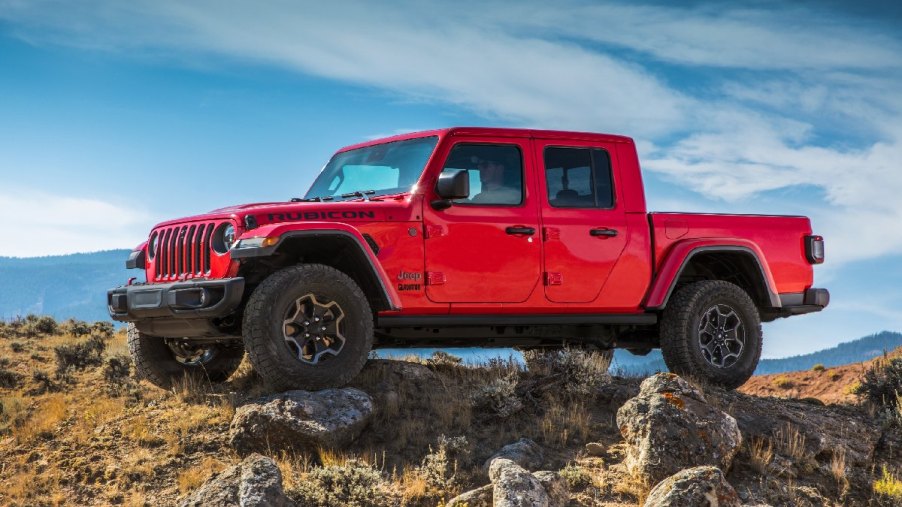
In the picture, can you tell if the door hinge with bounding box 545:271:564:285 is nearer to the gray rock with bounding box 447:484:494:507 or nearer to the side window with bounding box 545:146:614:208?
the side window with bounding box 545:146:614:208

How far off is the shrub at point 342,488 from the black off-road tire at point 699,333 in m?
3.99

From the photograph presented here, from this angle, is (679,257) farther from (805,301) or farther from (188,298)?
(188,298)

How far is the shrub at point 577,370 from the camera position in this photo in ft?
29.2

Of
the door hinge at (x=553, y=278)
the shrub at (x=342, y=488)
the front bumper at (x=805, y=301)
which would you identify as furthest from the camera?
the front bumper at (x=805, y=301)

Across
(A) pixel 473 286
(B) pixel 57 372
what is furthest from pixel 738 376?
(B) pixel 57 372

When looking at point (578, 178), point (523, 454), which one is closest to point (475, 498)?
point (523, 454)

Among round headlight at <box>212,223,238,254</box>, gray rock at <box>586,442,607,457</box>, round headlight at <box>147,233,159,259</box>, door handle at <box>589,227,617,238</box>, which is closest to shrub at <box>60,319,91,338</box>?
round headlight at <box>147,233,159,259</box>

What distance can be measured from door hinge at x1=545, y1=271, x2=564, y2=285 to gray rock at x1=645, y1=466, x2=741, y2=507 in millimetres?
2784

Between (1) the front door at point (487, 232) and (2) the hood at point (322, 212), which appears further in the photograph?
(1) the front door at point (487, 232)

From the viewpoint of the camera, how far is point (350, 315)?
805 cm

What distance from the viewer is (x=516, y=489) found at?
251 inches

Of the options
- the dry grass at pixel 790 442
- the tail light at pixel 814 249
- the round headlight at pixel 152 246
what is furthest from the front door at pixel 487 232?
the tail light at pixel 814 249

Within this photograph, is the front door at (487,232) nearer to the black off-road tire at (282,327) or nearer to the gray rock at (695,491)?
the black off-road tire at (282,327)

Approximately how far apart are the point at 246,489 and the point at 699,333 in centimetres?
534
